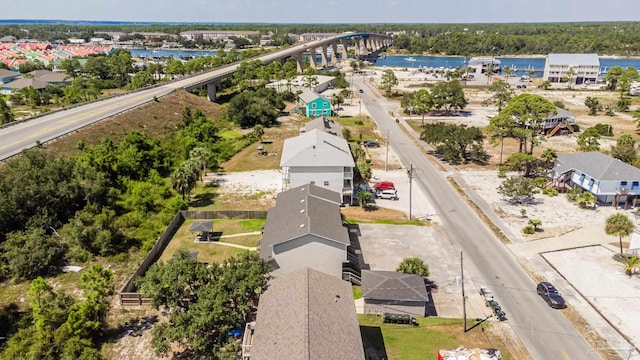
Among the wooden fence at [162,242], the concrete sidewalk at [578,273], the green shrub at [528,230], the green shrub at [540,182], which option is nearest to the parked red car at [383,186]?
the concrete sidewalk at [578,273]

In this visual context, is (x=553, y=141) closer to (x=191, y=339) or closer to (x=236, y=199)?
(x=236, y=199)

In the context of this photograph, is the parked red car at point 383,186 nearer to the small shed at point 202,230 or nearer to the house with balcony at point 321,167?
the house with balcony at point 321,167

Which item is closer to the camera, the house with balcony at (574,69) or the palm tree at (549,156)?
the palm tree at (549,156)

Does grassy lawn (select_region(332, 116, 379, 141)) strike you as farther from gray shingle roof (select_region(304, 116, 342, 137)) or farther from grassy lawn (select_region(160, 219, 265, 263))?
grassy lawn (select_region(160, 219, 265, 263))

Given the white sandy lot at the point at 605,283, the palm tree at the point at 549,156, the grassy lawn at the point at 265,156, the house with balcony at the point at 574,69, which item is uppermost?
the house with balcony at the point at 574,69

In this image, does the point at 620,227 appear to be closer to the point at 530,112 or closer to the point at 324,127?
the point at 530,112
